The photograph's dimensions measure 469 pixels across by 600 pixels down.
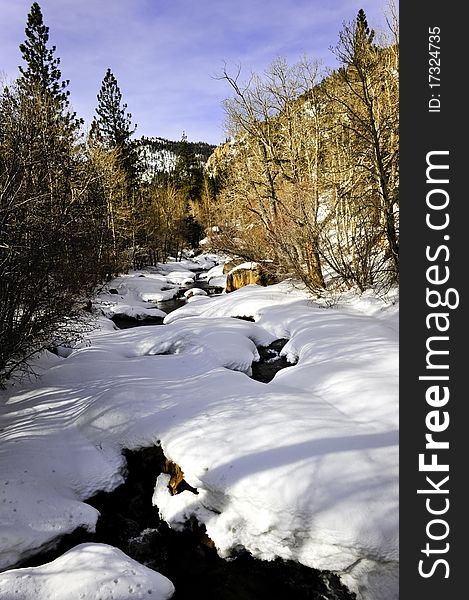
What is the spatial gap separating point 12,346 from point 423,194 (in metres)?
6.80

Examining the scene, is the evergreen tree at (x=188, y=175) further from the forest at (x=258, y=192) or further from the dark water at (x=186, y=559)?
the dark water at (x=186, y=559)

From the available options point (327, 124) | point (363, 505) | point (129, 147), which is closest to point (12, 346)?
point (363, 505)

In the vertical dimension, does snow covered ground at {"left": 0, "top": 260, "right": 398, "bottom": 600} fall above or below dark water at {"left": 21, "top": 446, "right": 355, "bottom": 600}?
above

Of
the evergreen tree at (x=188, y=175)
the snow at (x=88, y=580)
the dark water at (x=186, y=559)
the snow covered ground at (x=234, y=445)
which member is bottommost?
the dark water at (x=186, y=559)

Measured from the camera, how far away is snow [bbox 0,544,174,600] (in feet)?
11.8

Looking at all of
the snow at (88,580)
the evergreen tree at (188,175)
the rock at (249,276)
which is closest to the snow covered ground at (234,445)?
the snow at (88,580)

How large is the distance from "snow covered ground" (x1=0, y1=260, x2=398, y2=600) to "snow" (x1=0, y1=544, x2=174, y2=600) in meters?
0.03

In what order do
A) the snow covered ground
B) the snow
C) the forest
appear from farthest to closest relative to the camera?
the forest → the snow covered ground → the snow

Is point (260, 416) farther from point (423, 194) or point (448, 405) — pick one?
point (423, 194)

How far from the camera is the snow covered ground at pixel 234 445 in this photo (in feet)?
12.9

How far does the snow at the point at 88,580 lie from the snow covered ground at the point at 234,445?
1.1 inches

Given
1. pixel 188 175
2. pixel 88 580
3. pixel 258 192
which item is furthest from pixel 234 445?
pixel 188 175

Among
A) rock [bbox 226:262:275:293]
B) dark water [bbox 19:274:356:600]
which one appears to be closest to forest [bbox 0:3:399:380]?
rock [bbox 226:262:275:293]

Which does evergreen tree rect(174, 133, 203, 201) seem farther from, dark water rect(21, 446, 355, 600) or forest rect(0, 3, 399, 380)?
dark water rect(21, 446, 355, 600)
